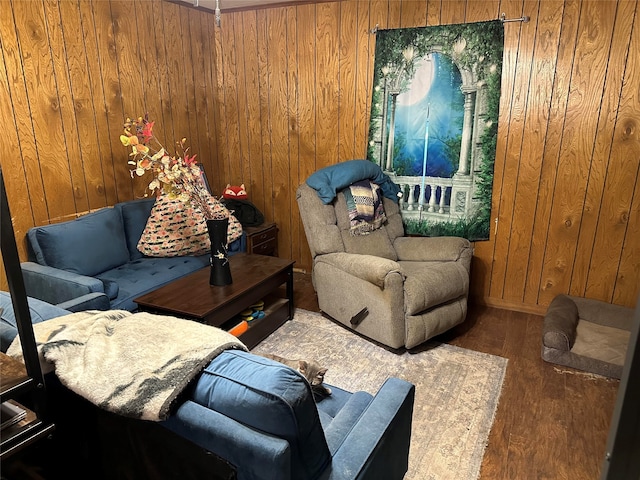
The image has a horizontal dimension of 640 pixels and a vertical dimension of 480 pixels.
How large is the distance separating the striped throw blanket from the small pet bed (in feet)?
4.32

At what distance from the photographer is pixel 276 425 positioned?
1.01m

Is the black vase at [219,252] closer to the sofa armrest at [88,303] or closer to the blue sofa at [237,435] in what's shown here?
the sofa armrest at [88,303]

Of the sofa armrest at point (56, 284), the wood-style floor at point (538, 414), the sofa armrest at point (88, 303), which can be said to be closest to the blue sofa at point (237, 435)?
the wood-style floor at point (538, 414)

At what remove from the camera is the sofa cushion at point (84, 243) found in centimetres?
269

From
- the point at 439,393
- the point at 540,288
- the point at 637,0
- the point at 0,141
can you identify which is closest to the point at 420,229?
→ the point at 540,288

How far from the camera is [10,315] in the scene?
1.56m

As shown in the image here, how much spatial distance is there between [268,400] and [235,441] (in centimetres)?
12

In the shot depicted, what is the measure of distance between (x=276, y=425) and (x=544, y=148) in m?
2.85

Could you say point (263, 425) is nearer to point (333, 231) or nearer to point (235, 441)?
point (235, 441)

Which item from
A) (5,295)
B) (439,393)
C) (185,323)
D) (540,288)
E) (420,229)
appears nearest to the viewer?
(185,323)

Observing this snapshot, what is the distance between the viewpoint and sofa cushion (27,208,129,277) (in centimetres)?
269

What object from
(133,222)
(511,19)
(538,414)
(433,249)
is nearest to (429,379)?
(538,414)

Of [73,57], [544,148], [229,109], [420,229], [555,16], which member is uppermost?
[555,16]

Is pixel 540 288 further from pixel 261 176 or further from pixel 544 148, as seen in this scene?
pixel 261 176
